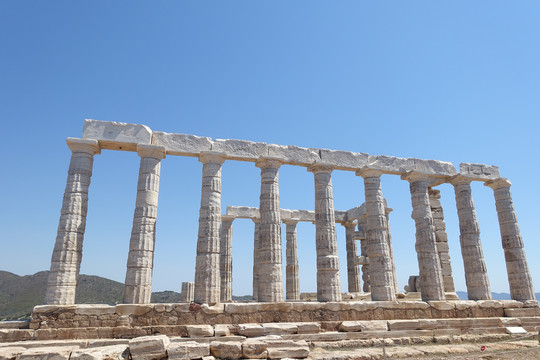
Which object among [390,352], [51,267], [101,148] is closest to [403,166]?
[390,352]

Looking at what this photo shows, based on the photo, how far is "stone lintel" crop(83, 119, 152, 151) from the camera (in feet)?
46.9

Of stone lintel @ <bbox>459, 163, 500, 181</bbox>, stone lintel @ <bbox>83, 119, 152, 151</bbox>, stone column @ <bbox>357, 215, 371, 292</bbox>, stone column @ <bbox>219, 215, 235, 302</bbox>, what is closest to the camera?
stone lintel @ <bbox>83, 119, 152, 151</bbox>

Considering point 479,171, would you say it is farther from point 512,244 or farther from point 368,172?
point 368,172

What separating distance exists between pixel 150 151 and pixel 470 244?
15.9 m

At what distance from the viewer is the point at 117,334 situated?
11.9 metres

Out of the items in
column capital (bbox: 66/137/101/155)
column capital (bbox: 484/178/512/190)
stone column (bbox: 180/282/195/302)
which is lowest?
stone column (bbox: 180/282/195/302)

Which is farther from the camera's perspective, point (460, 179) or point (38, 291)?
point (38, 291)

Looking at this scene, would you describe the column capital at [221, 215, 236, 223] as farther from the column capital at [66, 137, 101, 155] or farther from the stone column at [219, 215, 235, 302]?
the column capital at [66, 137, 101, 155]

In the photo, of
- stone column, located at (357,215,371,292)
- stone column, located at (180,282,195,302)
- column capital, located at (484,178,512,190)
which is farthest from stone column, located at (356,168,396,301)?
stone column, located at (180,282,195,302)

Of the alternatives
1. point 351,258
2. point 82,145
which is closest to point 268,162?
point 82,145

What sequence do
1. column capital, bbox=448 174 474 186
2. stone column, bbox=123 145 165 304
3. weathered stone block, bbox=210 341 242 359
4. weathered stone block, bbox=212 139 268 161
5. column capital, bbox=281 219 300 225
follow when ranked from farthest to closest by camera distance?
column capital, bbox=281 219 300 225 → column capital, bbox=448 174 474 186 → weathered stone block, bbox=212 139 268 161 → stone column, bbox=123 145 165 304 → weathered stone block, bbox=210 341 242 359

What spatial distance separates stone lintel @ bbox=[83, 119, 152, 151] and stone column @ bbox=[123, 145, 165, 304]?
464 mm

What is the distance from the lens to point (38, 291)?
2045 inches

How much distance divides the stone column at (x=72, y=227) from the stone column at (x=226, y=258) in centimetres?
1058
